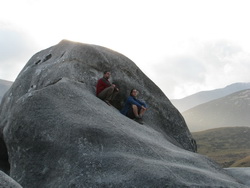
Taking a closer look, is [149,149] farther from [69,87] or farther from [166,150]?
[69,87]

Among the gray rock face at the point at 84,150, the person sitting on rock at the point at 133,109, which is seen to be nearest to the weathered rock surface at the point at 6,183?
the gray rock face at the point at 84,150

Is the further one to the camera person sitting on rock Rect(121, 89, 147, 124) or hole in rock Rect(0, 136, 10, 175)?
hole in rock Rect(0, 136, 10, 175)

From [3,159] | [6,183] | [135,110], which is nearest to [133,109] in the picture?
[135,110]

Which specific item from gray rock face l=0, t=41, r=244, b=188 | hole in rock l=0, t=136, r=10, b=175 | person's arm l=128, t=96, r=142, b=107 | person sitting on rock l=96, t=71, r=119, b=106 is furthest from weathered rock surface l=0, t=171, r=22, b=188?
hole in rock l=0, t=136, r=10, b=175

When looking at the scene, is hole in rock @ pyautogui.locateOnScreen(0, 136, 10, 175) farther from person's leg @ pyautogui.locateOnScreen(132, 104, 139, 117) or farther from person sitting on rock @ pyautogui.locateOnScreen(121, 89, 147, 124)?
person's leg @ pyautogui.locateOnScreen(132, 104, 139, 117)

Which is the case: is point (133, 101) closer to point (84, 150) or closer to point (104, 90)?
point (104, 90)

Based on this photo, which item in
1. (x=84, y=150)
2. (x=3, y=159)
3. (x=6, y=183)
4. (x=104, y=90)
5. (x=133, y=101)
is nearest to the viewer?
(x=6, y=183)

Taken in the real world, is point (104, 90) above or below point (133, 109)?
above

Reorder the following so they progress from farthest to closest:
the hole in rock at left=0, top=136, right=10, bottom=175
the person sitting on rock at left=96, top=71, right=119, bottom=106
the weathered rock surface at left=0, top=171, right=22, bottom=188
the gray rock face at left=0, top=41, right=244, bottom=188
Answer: the hole in rock at left=0, top=136, right=10, bottom=175, the person sitting on rock at left=96, top=71, right=119, bottom=106, the gray rock face at left=0, top=41, right=244, bottom=188, the weathered rock surface at left=0, top=171, right=22, bottom=188

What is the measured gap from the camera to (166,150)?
50.8ft

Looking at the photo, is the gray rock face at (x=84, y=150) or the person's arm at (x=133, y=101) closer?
the gray rock face at (x=84, y=150)

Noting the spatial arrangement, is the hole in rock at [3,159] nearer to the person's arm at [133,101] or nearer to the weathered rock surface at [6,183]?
the person's arm at [133,101]

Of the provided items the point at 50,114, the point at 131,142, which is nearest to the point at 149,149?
the point at 131,142

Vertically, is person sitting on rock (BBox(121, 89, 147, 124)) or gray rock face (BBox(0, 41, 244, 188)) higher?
person sitting on rock (BBox(121, 89, 147, 124))
